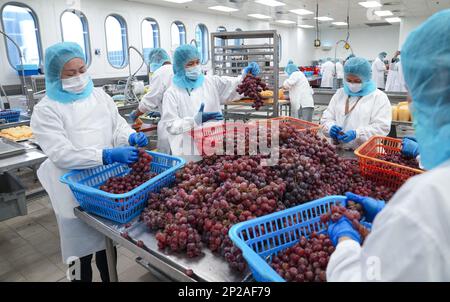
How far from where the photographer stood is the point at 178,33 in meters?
10.8

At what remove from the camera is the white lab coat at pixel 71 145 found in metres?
1.69

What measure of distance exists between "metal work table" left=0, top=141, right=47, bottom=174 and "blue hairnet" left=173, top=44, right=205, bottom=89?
4.05 feet

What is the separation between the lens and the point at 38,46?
7242mm

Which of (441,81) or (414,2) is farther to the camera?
(414,2)

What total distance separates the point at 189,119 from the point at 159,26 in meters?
8.20

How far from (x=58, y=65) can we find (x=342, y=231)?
169 centimetres

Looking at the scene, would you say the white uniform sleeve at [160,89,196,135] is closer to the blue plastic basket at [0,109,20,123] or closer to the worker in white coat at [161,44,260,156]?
the worker in white coat at [161,44,260,156]

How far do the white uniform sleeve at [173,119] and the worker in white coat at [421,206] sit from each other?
5.86 feet

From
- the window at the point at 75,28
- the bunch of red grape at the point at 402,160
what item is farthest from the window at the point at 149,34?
the bunch of red grape at the point at 402,160

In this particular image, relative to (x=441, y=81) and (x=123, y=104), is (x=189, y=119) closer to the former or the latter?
(x=441, y=81)

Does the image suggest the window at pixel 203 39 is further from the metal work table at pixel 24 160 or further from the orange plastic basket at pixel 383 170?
the orange plastic basket at pixel 383 170

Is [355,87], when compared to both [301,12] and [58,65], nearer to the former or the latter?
[58,65]

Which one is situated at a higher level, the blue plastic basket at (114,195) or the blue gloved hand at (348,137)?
the blue gloved hand at (348,137)

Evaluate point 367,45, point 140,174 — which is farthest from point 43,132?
point 367,45
